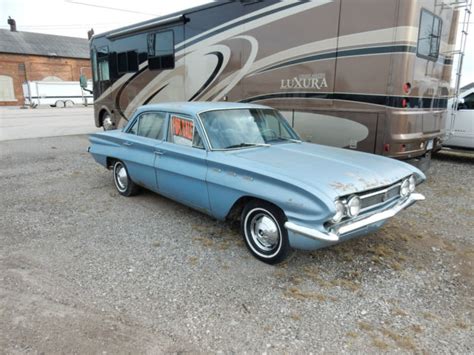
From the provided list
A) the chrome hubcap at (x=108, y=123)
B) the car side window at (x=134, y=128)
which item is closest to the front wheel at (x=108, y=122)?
the chrome hubcap at (x=108, y=123)

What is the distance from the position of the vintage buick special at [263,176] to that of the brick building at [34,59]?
4535 cm

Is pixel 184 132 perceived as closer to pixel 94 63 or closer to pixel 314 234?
pixel 314 234

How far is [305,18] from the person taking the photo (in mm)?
5996

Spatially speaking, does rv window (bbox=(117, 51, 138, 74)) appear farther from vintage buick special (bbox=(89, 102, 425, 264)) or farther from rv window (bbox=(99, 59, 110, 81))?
vintage buick special (bbox=(89, 102, 425, 264))

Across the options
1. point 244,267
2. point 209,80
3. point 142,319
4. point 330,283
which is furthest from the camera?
point 209,80

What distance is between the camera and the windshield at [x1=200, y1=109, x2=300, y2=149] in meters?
4.20

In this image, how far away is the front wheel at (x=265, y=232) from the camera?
341 centimetres

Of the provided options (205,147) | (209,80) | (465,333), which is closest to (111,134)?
(205,147)

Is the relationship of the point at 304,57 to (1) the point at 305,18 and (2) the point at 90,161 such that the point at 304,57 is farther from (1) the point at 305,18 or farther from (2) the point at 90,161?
(2) the point at 90,161

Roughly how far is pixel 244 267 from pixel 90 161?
6.33 meters

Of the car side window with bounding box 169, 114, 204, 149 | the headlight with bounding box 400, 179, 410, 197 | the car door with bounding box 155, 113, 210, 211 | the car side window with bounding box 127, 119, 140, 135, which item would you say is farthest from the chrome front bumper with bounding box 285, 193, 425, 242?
the car side window with bounding box 127, 119, 140, 135

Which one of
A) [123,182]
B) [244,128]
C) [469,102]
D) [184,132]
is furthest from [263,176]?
[469,102]

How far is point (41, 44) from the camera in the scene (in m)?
46.2

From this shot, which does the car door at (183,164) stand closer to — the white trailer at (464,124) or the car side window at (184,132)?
the car side window at (184,132)
